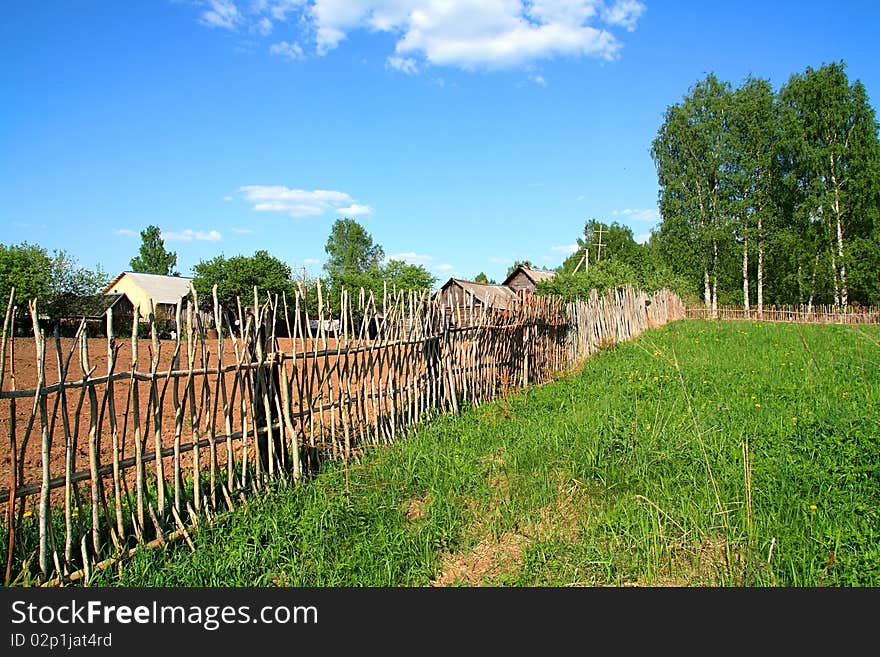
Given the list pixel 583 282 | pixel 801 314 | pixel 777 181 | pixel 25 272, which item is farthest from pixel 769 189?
pixel 25 272

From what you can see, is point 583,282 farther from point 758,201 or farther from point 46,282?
point 46,282

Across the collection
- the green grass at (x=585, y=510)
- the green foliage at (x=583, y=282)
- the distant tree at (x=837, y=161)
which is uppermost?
the distant tree at (x=837, y=161)

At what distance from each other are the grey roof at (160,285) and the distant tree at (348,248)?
43.5 feet

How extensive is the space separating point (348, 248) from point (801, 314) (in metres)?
36.3

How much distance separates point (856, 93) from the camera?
2734cm

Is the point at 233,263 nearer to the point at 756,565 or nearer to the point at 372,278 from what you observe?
the point at 372,278

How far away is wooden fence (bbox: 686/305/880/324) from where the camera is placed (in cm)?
2655

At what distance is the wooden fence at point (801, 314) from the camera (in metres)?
26.5

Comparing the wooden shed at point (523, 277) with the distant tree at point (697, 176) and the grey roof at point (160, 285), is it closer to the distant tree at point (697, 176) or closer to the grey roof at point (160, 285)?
the distant tree at point (697, 176)

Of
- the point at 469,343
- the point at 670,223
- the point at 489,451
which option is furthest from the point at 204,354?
the point at 670,223

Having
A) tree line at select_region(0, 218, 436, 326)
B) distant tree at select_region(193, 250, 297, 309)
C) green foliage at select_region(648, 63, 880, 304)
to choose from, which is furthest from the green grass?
distant tree at select_region(193, 250, 297, 309)

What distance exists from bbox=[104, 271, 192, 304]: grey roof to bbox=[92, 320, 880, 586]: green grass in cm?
3911

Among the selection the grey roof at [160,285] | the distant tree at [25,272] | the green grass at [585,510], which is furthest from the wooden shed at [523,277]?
the green grass at [585,510]

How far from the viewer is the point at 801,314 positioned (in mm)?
29438
